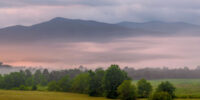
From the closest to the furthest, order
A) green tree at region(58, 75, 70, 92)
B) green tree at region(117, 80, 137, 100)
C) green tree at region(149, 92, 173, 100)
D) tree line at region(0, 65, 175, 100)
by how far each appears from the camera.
Answer: green tree at region(149, 92, 173, 100)
tree line at region(0, 65, 175, 100)
green tree at region(117, 80, 137, 100)
green tree at region(58, 75, 70, 92)

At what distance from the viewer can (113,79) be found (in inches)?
4852

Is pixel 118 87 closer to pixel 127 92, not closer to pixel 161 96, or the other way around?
pixel 127 92

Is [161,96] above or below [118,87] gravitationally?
below

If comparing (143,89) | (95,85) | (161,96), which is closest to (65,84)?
(95,85)

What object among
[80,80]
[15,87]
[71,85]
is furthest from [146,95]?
[15,87]

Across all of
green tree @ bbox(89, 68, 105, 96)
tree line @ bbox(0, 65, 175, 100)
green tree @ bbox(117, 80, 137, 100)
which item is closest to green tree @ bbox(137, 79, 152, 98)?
tree line @ bbox(0, 65, 175, 100)

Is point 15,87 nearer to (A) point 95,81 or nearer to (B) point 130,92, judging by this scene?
(A) point 95,81

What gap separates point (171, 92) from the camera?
10550 centimetres

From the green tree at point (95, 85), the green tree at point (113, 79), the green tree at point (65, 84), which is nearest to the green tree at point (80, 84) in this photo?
the green tree at point (65, 84)

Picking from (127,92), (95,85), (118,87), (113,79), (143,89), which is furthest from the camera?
(95,85)

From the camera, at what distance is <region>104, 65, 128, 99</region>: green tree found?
120m

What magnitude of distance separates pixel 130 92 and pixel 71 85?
59772 millimetres

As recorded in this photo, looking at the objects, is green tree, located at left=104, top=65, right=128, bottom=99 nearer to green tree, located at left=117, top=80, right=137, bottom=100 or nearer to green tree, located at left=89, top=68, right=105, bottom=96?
green tree, located at left=89, top=68, right=105, bottom=96

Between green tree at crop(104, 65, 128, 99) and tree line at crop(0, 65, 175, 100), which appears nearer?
tree line at crop(0, 65, 175, 100)
